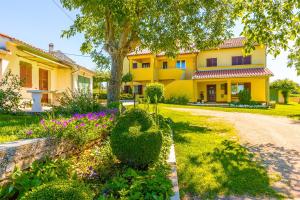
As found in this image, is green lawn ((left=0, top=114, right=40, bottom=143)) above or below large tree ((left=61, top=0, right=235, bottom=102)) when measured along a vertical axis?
below

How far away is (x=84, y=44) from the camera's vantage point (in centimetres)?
1334

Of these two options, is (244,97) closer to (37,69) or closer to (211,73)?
(211,73)

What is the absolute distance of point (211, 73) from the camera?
1109 inches

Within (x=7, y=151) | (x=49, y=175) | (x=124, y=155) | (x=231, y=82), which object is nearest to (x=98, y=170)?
(x=124, y=155)

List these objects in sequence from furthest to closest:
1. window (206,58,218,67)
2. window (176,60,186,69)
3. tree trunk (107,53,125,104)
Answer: window (176,60,186,69), window (206,58,218,67), tree trunk (107,53,125,104)

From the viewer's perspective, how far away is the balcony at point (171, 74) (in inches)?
1156

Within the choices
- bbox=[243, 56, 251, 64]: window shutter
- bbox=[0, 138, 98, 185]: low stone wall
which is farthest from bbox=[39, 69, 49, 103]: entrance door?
bbox=[243, 56, 251, 64]: window shutter

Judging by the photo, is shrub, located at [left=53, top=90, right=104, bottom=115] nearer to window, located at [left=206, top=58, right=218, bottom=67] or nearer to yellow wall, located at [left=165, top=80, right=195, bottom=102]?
yellow wall, located at [left=165, top=80, right=195, bottom=102]

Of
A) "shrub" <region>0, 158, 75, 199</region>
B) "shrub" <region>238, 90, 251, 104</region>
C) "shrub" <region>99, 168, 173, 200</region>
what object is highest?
"shrub" <region>238, 90, 251, 104</region>

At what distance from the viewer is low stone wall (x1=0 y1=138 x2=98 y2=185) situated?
3.21 metres

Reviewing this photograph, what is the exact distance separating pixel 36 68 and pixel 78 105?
28.4 feet

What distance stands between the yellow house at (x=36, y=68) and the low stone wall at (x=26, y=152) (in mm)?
6005

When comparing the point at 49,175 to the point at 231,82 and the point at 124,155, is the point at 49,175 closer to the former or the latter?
the point at 124,155

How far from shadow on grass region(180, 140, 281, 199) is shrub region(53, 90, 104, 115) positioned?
14.7 feet
